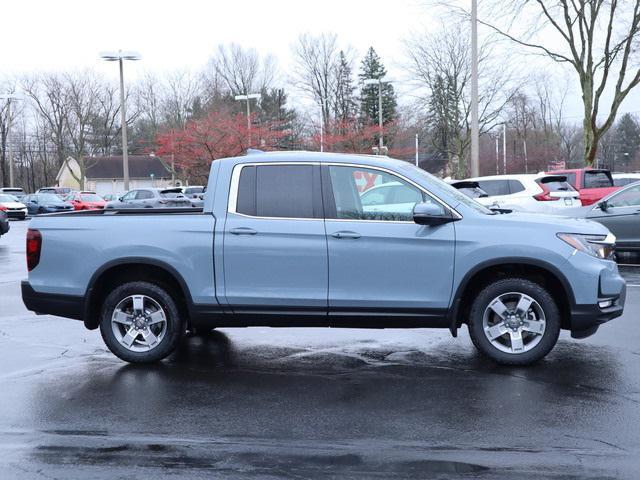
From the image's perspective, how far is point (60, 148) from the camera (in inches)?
2980

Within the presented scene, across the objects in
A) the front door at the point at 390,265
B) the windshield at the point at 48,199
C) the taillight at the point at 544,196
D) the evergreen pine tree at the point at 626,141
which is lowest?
the front door at the point at 390,265

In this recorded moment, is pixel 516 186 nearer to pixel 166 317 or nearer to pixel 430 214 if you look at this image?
pixel 430 214

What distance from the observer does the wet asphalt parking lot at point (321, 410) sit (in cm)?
452

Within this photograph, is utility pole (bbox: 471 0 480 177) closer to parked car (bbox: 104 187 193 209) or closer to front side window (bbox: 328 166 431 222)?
parked car (bbox: 104 187 193 209)

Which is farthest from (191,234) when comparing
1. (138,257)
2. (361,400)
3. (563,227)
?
(563,227)

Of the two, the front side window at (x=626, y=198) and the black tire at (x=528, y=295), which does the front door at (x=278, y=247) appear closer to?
the black tire at (x=528, y=295)

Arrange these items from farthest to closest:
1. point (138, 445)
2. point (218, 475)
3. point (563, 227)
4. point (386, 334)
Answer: point (386, 334), point (563, 227), point (138, 445), point (218, 475)

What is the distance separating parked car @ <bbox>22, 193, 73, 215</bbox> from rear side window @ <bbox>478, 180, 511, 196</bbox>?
1168 inches

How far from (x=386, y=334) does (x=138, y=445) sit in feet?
12.9

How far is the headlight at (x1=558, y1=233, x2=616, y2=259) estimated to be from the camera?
6512 millimetres

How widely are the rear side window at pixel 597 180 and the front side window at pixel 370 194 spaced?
16.5m

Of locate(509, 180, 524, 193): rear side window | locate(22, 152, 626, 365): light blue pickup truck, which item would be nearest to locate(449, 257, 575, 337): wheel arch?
locate(22, 152, 626, 365): light blue pickup truck

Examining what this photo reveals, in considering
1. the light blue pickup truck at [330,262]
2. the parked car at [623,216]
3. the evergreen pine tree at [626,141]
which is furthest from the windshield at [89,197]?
the evergreen pine tree at [626,141]

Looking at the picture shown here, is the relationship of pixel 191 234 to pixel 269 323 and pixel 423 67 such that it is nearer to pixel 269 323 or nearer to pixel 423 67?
pixel 269 323
